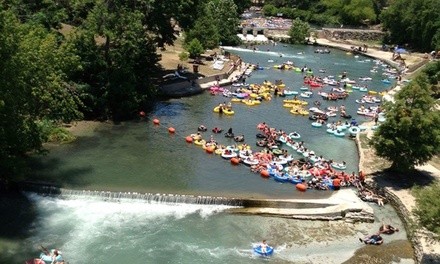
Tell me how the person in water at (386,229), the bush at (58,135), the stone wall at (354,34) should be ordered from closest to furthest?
1. the person in water at (386,229)
2. the bush at (58,135)
3. the stone wall at (354,34)

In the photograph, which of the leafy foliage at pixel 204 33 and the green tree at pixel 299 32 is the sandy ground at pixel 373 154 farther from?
the green tree at pixel 299 32

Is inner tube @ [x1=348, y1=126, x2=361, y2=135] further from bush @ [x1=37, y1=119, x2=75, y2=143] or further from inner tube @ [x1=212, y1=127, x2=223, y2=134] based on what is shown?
Result: bush @ [x1=37, y1=119, x2=75, y2=143]

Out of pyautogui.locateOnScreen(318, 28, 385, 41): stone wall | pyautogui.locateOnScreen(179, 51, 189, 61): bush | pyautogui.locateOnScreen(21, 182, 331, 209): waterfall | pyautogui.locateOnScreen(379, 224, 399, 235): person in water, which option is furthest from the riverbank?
pyautogui.locateOnScreen(318, 28, 385, 41): stone wall

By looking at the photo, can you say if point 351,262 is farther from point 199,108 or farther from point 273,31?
point 273,31

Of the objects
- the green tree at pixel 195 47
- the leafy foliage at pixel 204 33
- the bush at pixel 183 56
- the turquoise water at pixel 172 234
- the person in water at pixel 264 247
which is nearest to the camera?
the turquoise water at pixel 172 234

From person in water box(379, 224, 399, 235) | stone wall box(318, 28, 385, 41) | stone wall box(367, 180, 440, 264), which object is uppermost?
stone wall box(367, 180, 440, 264)

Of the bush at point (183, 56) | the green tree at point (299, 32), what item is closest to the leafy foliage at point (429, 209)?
the bush at point (183, 56)

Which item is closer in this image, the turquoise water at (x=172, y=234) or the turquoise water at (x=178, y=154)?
the turquoise water at (x=172, y=234)
